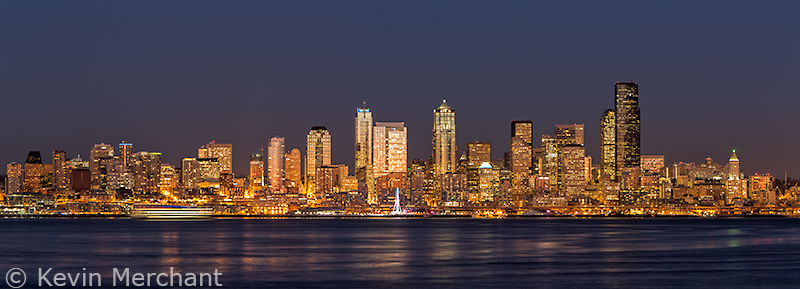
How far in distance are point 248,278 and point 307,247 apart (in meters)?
36.6

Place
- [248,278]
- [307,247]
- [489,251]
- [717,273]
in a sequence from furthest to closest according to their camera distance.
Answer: [307,247] < [489,251] < [717,273] < [248,278]

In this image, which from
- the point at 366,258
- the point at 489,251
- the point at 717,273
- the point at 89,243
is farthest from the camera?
the point at 89,243

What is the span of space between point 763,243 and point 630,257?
3610 cm

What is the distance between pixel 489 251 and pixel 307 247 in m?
20.3

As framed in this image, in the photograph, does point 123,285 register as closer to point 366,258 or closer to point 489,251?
point 366,258

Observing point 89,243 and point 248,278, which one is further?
point 89,243

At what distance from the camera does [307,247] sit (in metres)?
100

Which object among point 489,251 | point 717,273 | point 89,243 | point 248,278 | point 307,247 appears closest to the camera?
point 248,278

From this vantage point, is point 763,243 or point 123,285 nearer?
point 123,285

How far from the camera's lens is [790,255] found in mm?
88562

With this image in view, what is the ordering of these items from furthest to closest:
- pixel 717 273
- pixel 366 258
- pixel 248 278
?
pixel 366 258 < pixel 717 273 < pixel 248 278

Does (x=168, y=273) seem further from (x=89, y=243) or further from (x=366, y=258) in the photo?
(x=89, y=243)

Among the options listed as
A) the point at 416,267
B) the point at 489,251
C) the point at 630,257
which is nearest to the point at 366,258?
the point at 416,267

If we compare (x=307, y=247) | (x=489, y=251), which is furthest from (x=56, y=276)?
(x=489, y=251)
